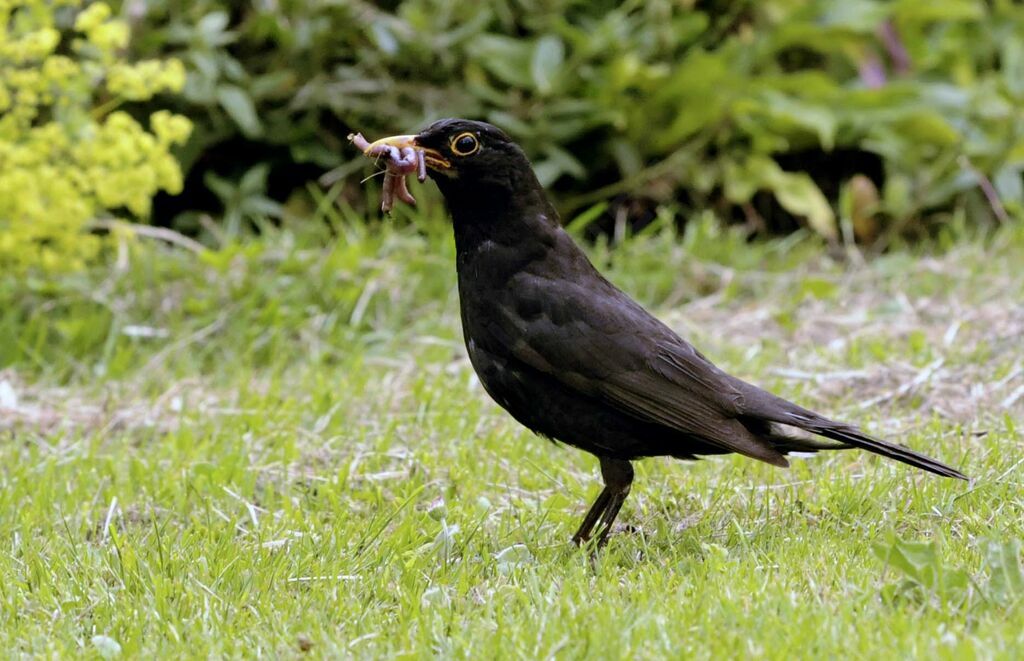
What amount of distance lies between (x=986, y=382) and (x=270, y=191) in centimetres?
408

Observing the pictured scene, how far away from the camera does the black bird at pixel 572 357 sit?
3.73m

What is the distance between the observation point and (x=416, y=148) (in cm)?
379

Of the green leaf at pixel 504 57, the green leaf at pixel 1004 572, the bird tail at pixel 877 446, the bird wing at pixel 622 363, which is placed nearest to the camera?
the green leaf at pixel 1004 572

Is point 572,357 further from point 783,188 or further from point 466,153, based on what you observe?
point 783,188

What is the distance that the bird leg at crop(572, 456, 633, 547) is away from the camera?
12.5 ft

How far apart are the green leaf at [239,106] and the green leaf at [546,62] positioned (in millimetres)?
1415

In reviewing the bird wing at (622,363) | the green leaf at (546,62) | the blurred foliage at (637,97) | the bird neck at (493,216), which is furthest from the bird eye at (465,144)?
the green leaf at (546,62)

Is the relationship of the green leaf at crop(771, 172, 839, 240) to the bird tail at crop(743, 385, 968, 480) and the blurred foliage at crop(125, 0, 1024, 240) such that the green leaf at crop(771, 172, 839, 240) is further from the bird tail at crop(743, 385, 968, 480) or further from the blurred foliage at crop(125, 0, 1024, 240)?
the bird tail at crop(743, 385, 968, 480)

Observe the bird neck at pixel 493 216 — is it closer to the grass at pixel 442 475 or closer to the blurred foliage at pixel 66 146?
the grass at pixel 442 475

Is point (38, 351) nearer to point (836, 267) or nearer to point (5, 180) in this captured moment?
point (5, 180)

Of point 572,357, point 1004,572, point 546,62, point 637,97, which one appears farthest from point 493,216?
point 637,97

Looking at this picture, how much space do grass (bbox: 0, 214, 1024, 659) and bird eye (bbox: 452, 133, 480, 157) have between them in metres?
0.95

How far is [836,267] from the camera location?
7199mm

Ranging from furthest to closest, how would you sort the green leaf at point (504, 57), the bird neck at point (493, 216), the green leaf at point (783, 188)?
the green leaf at point (783, 188) → the green leaf at point (504, 57) → the bird neck at point (493, 216)
